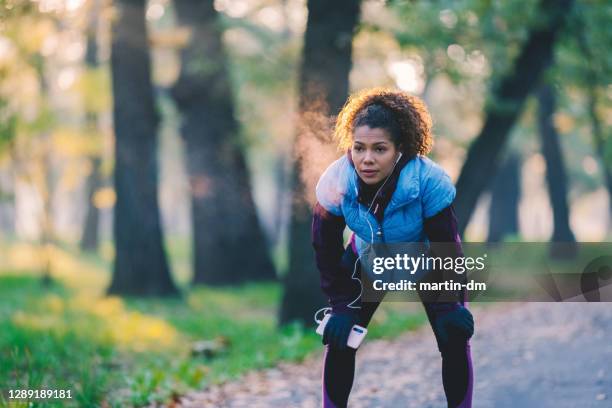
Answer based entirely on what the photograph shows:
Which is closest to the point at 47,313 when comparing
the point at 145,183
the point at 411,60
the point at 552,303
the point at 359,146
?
the point at 145,183

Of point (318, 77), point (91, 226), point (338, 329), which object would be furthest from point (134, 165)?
point (91, 226)

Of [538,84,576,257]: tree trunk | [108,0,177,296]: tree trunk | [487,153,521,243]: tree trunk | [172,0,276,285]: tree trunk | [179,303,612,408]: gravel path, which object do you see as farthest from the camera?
[487,153,521,243]: tree trunk

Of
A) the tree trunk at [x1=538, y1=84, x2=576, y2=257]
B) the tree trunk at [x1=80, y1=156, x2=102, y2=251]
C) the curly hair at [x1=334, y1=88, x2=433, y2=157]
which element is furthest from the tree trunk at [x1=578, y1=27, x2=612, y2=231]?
the tree trunk at [x1=80, y1=156, x2=102, y2=251]

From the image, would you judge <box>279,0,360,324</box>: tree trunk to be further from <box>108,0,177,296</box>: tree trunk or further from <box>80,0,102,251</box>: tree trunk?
<box>80,0,102,251</box>: tree trunk

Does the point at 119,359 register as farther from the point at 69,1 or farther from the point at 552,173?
the point at 552,173

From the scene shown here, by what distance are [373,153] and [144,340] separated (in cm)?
558

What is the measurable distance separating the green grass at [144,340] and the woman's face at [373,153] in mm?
2727

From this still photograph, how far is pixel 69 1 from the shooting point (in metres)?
7.94

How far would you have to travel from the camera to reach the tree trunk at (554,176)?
16.7 metres

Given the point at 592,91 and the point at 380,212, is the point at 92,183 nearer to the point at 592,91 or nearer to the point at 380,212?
the point at 592,91

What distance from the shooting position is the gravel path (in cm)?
525

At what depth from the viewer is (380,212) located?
349cm

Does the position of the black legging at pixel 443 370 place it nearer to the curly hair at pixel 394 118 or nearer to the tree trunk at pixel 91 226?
the curly hair at pixel 394 118

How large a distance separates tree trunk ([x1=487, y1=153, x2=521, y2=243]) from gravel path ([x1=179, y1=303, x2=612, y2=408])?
12.7 meters
